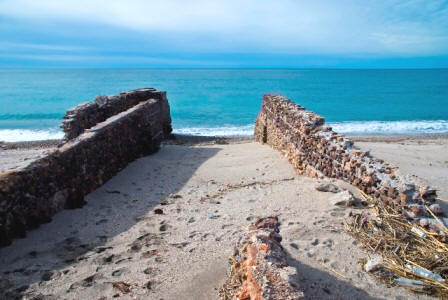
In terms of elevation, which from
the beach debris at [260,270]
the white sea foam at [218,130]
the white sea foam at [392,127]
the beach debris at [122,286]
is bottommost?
the white sea foam at [218,130]

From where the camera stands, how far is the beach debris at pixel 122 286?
3387 millimetres

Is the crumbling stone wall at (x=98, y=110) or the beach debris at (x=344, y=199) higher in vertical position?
the crumbling stone wall at (x=98, y=110)

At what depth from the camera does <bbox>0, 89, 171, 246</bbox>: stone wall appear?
14.5ft

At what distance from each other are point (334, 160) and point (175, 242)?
3.51 metres

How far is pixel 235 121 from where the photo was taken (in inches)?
1176

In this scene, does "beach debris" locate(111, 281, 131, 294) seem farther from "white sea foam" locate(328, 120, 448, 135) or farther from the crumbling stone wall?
"white sea foam" locate(328, 120, 448, 135)

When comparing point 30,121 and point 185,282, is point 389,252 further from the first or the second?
point 30,121

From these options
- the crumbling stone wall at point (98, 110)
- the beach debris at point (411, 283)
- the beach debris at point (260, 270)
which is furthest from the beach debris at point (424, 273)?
the crumbling stone wall at point (98, 110)

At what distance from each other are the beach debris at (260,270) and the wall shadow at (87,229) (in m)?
1.60

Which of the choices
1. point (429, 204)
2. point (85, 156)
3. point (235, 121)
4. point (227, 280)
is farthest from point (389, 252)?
point (235, 121)

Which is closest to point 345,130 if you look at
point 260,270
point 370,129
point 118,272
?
point 370,129

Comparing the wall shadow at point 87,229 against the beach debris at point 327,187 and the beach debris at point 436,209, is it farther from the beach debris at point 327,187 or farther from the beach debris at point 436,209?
the beach debris at point 436,209

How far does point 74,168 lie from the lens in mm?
5754

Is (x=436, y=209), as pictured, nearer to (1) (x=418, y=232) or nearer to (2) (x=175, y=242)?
(1) (x=418, y=232)
